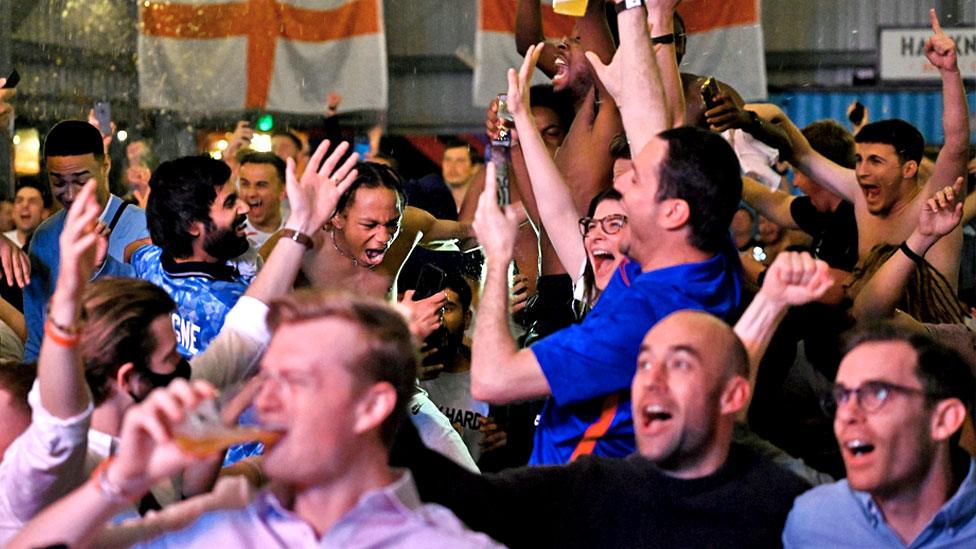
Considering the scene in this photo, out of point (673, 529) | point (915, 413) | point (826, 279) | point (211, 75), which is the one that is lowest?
point (673, 529)

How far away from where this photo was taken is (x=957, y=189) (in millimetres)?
→ 3650

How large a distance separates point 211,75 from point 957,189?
4448 millimetres

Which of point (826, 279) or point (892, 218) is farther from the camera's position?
point (892, 218)

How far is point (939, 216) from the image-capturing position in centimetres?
333

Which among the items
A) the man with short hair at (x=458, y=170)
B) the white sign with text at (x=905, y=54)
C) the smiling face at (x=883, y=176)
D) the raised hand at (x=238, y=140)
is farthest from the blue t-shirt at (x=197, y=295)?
the white sign with text at (x=905, y=54)

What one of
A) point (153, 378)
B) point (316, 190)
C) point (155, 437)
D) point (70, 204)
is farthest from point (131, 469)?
point (70, 204)

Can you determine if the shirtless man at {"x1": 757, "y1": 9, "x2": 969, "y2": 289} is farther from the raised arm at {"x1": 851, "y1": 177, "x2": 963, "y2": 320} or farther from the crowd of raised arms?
the raised arm at {"x1": 851, "y1": 177, "x2": 963, "y2": 320}

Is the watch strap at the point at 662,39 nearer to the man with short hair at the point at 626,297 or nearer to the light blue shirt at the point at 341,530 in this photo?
the man with short hair at the point at 626,297

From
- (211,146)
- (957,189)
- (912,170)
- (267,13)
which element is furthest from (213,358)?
(267,13)

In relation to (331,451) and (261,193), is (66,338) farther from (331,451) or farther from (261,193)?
(261,193)

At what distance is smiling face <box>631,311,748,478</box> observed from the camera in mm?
2135

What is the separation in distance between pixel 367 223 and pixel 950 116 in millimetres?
1613

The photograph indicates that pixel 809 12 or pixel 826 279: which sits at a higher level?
pixel 809 12

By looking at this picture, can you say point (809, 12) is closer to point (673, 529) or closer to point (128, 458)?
point (673, 529)
